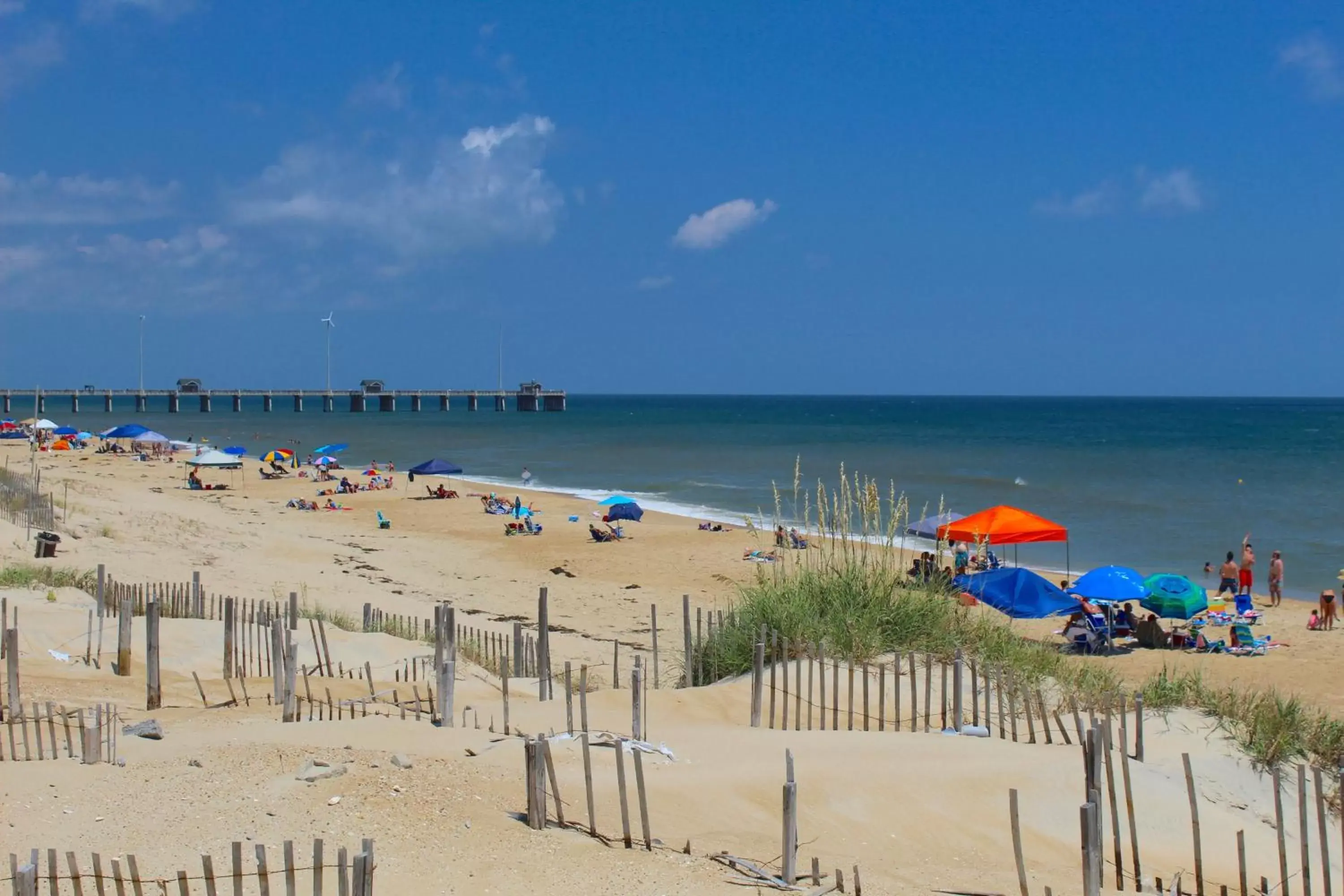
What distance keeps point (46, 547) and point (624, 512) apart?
12.3m

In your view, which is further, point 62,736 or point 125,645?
point 125,645

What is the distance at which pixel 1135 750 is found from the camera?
6418 millimetres

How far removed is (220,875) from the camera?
4.73m

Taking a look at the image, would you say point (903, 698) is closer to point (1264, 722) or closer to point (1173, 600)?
point (1264, 722)

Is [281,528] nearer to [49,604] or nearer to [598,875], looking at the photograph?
[49,604]

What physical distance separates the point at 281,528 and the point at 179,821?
2038 cm

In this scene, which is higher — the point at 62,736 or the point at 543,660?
the point at 543,660

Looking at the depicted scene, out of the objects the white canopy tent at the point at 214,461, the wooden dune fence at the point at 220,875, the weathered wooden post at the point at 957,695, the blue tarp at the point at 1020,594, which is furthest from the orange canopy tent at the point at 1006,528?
the white canopy tent at the point at 214,461

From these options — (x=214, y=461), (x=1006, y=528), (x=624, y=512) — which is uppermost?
(x=1006, y=528)

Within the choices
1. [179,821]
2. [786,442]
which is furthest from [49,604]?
[786,442]

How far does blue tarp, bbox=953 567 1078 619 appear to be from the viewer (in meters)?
12.5

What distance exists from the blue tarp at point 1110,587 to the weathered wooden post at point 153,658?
32.1 ft

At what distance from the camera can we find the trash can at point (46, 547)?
1413cm

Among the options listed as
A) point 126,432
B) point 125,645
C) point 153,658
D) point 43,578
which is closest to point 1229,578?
point 125,645
